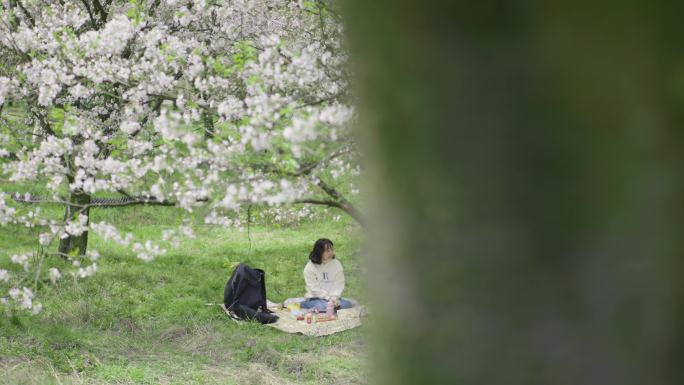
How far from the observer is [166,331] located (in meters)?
7.08

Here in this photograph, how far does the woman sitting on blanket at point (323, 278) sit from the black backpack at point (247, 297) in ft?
1.90

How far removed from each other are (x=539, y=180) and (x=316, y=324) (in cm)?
691

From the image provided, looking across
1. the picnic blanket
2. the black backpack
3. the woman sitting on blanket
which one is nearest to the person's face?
the woman sitting on blanket

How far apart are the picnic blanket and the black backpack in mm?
110

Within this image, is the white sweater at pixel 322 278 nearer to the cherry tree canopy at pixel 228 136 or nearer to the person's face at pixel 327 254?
the person's face at pixel 327 254

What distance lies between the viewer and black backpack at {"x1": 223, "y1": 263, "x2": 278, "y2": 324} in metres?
7.62

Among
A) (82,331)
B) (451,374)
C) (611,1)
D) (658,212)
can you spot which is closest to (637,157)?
(658,212)

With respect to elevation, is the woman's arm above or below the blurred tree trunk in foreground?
below

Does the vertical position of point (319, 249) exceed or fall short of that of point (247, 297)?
it exceeds it

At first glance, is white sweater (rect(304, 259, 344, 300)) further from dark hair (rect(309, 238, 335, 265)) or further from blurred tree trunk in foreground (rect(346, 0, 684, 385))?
blurred tree trunk in foreground (rect(346, 0, 684, 385))

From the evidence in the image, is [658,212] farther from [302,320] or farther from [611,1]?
[302,320]

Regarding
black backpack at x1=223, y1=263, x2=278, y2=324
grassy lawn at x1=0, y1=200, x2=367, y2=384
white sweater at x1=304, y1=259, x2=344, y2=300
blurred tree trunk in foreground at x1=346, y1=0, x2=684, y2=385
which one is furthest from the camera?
Answer: white sweater at x1=304, y1=259, x2=344, y2=300

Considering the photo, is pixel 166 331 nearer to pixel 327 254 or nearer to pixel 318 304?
pixel 318 304

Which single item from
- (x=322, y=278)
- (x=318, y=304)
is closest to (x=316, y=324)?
(x=318, y=304)
